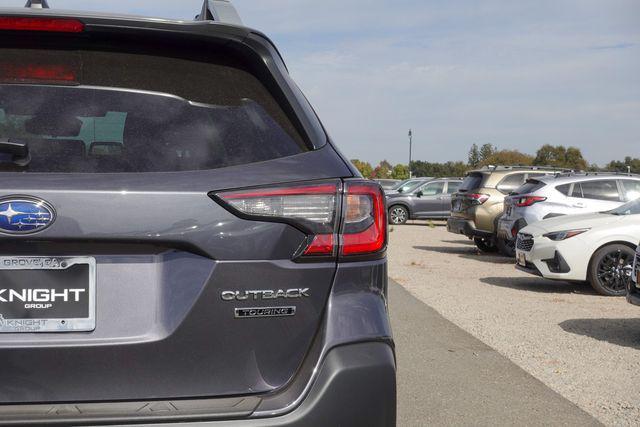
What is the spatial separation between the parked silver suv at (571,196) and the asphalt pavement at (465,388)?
275 inches

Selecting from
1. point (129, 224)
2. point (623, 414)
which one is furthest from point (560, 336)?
point (129, 224)

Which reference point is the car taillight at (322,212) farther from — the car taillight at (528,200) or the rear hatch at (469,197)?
the rear hatch at (469,197)

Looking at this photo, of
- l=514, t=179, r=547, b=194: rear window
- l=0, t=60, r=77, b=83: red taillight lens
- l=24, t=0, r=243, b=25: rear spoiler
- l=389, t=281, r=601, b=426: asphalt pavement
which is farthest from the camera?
l=514, t=179, r=547, b=194: rear window

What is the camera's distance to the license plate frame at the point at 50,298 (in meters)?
2.33

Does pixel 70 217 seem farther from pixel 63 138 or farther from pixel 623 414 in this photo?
pixel 623 414

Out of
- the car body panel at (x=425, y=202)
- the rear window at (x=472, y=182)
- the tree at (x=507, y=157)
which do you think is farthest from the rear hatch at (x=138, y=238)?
the tree at (x=507, y=157)

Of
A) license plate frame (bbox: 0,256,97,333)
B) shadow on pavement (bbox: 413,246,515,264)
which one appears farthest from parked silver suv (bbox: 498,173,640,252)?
license plate frame (bbox: 0,256,97,333)

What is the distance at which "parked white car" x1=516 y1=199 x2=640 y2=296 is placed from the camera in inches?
444

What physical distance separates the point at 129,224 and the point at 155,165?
7.8 inches

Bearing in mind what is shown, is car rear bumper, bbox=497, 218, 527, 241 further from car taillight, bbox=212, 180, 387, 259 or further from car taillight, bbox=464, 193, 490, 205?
car taillight, bbox=212, 180, 387, 259

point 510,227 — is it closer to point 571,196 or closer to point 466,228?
point 571,196

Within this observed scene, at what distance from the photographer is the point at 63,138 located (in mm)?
2490

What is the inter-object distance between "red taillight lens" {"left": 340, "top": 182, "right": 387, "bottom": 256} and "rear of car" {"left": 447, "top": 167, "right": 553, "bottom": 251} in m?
15.1

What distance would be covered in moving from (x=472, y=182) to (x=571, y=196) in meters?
3.67
